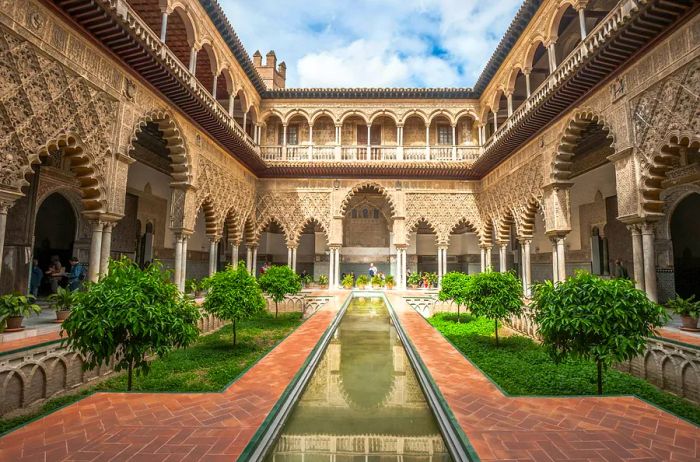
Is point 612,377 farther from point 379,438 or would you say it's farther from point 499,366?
point 379,438

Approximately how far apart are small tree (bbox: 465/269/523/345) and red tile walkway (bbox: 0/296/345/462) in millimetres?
5063

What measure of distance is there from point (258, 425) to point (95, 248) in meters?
6.69

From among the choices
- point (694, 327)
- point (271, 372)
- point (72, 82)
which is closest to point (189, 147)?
point (72, 82)

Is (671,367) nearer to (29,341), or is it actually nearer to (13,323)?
(29,341)

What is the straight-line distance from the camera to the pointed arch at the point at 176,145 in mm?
9695

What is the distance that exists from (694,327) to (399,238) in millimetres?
11336

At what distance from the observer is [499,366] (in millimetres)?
5980

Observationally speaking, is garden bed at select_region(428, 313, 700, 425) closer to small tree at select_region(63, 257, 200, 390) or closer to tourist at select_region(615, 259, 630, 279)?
small tree at select_region(63, 257, 200, 390)

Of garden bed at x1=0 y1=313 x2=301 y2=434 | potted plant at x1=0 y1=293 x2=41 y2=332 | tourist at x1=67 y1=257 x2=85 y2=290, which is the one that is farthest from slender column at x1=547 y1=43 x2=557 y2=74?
tourist at x1=67 y1=257 x2=85 y2=290

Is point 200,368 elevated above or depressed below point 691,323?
below

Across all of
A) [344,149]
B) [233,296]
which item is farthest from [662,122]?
[344,149]

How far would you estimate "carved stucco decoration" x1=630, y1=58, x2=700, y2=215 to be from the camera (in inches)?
239

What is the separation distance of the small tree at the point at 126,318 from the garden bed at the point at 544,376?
12.9 ft

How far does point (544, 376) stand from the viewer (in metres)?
5.46
